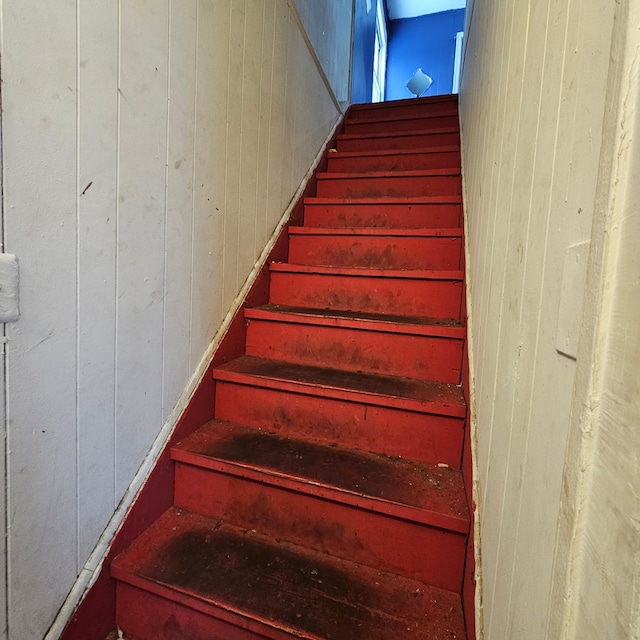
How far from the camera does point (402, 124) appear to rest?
278cm

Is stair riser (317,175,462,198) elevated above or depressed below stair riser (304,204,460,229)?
above

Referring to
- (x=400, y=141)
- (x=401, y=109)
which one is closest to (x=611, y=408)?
(x=400, y=141)

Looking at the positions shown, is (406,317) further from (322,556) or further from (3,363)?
(3,363)

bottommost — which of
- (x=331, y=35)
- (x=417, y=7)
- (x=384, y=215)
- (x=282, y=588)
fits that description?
(x=282, y=588)

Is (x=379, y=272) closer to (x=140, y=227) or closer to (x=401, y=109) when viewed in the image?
(x=140, y=227)

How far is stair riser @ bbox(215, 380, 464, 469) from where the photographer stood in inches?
42.6

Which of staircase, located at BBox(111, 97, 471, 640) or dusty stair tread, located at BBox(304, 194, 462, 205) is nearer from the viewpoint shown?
staircase, located at BBox(111, 97, 471, 640)

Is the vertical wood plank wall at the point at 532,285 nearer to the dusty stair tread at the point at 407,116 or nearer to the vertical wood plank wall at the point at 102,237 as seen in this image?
the vertical wood plank wall at the point at 102,237

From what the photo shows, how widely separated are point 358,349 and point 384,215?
0.85 m

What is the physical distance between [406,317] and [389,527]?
77 cm

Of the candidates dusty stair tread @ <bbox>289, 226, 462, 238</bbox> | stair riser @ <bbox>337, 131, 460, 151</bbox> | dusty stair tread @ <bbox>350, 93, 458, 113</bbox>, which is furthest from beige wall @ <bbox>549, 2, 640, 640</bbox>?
dusty stair tread @ <bbox>350, 93, 458, 113</bbox>

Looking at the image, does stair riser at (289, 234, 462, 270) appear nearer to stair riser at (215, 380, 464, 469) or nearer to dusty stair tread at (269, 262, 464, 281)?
dusty stair tread at (269, 262, 464, 281)

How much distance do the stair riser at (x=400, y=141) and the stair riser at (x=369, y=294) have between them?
53.4 inches

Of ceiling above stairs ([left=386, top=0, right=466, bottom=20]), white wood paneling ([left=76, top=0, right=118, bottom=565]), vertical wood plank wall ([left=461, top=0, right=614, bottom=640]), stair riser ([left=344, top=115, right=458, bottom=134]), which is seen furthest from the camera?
ceiling above stairs ([left=386, top=0, right=466, bottom=20])
